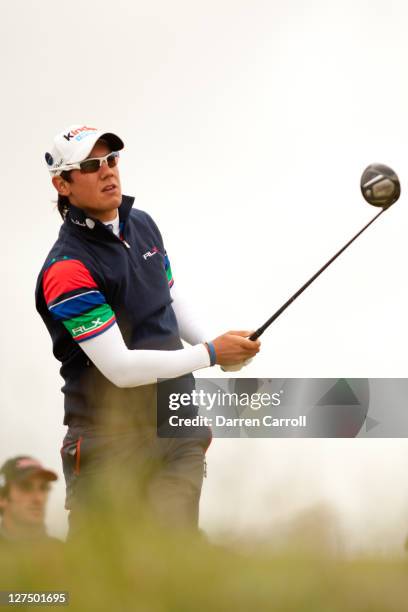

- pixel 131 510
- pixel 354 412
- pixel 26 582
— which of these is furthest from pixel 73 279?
pixel 26 582

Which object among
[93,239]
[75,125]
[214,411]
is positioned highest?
[75,125]

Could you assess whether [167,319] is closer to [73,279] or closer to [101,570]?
[73,279]

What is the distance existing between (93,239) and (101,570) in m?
3.78

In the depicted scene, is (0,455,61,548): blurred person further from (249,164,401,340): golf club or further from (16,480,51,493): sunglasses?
(249,164,401,340): golf club

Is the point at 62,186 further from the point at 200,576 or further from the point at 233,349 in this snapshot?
the point at 200,576

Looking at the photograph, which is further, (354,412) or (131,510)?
(354,412)

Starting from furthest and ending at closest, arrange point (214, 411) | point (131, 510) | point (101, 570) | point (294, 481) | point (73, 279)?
point (214, 411) → point (73, 279) → point (131, 510) → point (294, 481) → point (101, 570)

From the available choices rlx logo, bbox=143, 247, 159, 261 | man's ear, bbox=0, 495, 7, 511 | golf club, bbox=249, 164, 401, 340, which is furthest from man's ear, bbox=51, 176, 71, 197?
man's ear, bbox=0, 495, 7, 511

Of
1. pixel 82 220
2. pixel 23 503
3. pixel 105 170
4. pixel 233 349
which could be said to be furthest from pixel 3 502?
pixel 105 170

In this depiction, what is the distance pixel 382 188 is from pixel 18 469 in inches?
162

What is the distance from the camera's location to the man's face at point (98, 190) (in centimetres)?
646

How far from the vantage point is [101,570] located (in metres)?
2.80

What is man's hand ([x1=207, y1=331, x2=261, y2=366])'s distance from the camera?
6.07 m

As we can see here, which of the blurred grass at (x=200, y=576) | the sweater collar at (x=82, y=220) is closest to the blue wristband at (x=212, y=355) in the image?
the sweater collar at (x=82, y=220)
